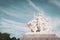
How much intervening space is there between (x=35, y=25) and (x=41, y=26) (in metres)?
0.49

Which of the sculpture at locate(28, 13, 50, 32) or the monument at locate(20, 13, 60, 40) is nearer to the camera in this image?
the monument at locate(20, 13, 60, 40)

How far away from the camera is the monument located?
1967cm

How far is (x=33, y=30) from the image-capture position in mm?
20656

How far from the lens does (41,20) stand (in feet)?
68.3

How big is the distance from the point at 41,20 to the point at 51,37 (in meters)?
1.81

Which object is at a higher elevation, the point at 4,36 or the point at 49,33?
the point at 4,36

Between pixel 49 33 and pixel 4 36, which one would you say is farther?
pixel 4 36

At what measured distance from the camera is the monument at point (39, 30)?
1967 cm

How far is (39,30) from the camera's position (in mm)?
20641

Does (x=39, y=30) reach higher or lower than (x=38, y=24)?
lower

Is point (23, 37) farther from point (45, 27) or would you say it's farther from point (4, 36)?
point (4, 36)

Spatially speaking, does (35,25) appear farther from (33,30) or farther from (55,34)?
(55,34)

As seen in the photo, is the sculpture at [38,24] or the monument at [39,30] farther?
the sculpture at [38,24]

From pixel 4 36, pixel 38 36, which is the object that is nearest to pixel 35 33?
pixel 38 36
